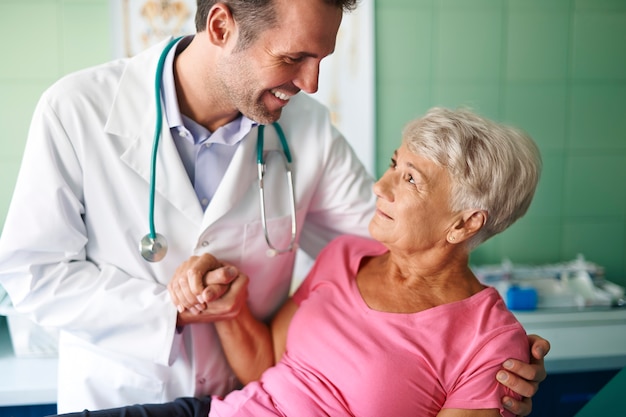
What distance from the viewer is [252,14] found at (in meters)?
1.34

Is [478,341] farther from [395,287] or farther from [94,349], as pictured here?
[94,349]

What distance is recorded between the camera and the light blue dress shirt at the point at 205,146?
58.9 inches

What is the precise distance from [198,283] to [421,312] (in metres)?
0.47

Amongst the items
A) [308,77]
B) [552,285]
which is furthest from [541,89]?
[308,77]

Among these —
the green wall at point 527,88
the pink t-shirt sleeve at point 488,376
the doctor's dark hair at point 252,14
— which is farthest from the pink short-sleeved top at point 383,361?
the green wall at point 527,88

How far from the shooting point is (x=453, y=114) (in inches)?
56.6

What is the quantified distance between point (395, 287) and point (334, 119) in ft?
4.03

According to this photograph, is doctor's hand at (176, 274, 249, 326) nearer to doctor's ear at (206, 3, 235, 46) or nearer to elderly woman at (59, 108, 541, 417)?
elderly woman at (59, 108, 541, 417)

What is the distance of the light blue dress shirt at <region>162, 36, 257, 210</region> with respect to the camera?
4.91ft

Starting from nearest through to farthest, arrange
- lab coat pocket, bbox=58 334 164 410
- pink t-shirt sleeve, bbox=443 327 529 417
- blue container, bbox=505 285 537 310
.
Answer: pink t-shirt sleeve, bbox=443 327 529 417 < lab coat pocket, bbox=58 334 164 410 < blue container, bbox=505 285 537 310

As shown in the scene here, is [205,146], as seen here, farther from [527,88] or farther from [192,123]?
[527,88]

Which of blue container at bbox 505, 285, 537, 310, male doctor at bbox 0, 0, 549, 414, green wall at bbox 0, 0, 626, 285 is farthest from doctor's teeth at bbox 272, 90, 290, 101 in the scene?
blue container at bbox 505, 285, 537, 310

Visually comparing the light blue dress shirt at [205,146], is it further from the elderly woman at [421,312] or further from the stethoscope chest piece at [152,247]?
the elderly woman at [421,312]

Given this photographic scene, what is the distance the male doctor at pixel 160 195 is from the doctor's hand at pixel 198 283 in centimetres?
1
